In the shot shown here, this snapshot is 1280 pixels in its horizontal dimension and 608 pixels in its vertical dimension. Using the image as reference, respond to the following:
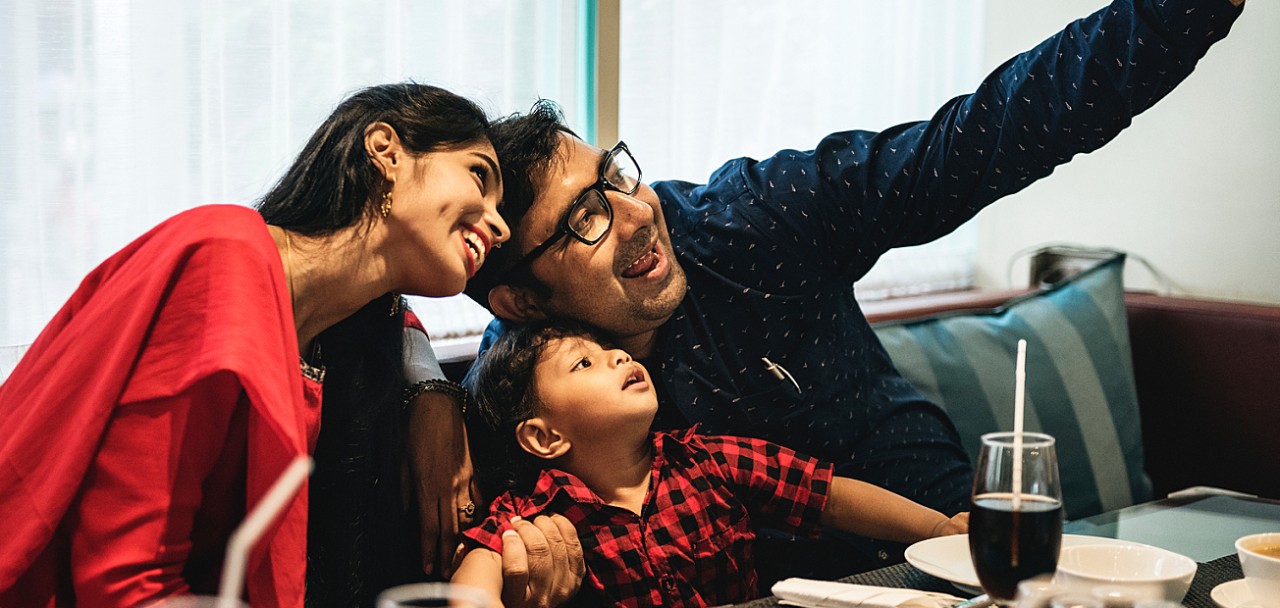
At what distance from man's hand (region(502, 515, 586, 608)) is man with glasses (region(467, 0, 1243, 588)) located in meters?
0.38

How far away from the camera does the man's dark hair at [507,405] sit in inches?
67.1

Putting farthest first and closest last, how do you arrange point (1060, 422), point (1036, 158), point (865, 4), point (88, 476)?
point (865, 4) → point (1060, 422) → point (1036, 158) → point (88, 476)

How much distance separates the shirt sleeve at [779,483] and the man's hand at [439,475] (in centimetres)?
36

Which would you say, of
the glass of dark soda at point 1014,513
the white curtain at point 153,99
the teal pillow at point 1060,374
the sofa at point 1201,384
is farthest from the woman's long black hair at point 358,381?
the sofa at point 1201,384

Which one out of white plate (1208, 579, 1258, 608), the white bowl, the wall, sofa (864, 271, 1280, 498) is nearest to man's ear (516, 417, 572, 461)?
the white bowl

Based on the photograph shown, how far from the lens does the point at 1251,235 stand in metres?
2.79

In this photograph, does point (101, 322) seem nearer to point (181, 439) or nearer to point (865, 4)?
point (181, 439)

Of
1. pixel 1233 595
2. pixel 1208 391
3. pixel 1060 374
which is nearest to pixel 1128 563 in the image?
pixel 1233 595

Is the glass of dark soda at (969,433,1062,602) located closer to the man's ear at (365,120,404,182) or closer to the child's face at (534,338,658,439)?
the child's face at (534,338,658,439)

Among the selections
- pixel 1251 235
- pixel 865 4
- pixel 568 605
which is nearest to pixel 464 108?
pixel 568 605

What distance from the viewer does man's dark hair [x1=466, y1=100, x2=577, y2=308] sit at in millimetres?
1797

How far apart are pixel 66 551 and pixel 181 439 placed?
0.17 m

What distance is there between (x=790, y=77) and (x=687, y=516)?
159 centimetres

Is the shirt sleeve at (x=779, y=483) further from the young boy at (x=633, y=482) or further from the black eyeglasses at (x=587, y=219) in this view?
the black eyeglasses at (x=587, y=219)
